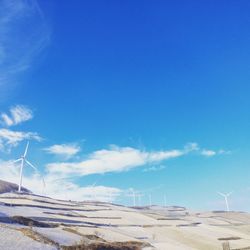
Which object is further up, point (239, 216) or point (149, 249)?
point (239, 216)

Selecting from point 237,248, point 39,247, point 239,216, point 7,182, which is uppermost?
point 7,182

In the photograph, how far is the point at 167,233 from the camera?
65.7m

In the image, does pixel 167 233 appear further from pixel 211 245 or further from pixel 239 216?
pixel 239 216

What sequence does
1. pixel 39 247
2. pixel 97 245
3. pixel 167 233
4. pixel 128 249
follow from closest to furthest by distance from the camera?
pixel 39 247 → pixel 97 245 → pixel 128 249 → pixel 167 233

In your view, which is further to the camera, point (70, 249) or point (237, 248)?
point (237, 248)

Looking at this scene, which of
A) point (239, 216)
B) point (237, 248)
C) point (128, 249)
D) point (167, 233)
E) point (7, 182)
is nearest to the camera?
point (128, 249)

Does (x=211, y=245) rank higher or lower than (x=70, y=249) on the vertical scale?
higher

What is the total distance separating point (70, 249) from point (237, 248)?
32625mm

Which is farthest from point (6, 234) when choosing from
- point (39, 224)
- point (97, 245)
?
point (39, 224)

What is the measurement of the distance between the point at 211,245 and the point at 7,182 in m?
133

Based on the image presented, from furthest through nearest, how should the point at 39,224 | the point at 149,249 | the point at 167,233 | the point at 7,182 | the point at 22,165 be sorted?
the point at 7,182 < the point at 22,165 < the point at 167,233 < the point at 39,224 < the point at 149,249

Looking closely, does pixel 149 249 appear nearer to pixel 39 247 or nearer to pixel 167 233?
pixel 39 247

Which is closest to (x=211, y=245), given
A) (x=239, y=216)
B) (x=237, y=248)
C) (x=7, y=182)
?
(x=237, y=248)

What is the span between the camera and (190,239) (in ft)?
199
